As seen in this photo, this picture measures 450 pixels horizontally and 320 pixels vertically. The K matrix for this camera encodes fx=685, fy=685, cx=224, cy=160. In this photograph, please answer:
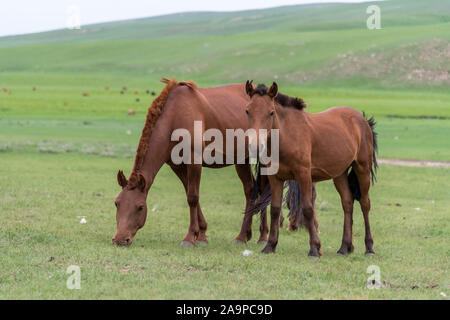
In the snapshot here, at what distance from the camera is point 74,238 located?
933 cm

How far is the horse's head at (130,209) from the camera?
890 centimetres

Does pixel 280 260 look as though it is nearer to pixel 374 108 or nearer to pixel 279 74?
pixel 374 108

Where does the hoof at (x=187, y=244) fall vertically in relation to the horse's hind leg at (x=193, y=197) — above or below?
below

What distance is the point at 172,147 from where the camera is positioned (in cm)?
945

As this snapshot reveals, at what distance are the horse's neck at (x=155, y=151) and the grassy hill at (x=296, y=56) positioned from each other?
177ft

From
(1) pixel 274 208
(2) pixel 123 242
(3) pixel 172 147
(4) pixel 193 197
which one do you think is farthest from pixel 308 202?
(2) pixel 123 242

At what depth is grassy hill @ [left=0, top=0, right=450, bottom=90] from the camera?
213ft

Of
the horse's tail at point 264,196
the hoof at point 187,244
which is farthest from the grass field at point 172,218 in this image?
the horse's tail at point 264,196

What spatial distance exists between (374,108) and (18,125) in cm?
2145

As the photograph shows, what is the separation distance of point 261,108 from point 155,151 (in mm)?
1764

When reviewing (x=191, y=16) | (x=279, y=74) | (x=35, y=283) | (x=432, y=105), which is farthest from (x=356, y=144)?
(x=191, y=16)

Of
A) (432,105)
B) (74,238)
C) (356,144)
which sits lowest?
(432,105)

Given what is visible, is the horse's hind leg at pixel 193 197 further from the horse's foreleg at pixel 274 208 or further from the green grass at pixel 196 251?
the horse's foreleg at pixel 274 208

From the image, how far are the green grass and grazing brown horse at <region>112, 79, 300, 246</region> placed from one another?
0.34 m
